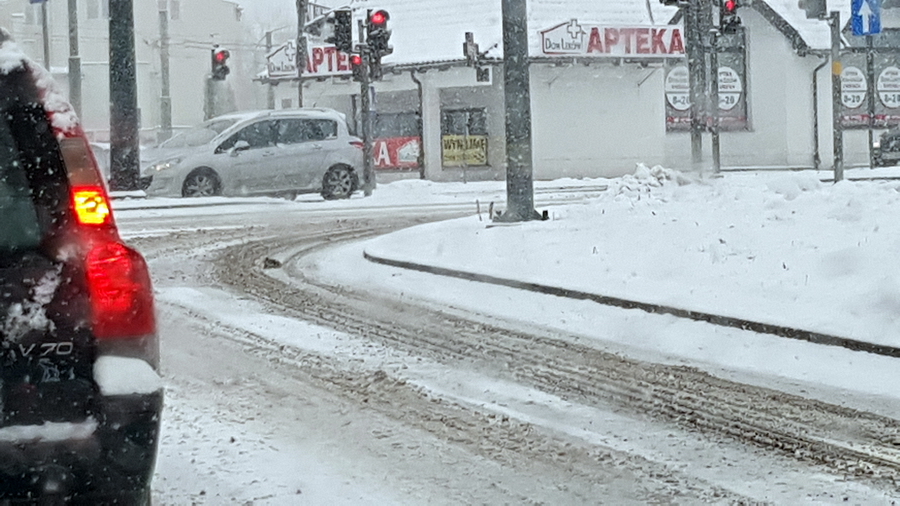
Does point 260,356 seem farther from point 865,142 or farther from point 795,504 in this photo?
point 865,142

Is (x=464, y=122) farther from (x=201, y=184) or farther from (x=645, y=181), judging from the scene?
(x=645, y=181)

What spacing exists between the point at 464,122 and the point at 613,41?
4.90 metres

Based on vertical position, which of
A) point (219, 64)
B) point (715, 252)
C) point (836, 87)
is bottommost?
point (715, 252)

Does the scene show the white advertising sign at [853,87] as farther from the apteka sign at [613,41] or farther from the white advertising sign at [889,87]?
the apteka sign at [613,41]

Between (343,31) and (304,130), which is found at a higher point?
(343,31)

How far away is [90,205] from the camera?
3.58 m

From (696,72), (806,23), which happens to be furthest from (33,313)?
(806,23)

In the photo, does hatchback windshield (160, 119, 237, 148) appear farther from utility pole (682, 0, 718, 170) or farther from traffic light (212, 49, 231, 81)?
utility pole (682, 0, 718, 170)

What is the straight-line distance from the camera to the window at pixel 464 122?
123ft

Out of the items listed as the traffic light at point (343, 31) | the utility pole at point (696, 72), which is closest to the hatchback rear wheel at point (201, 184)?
the traffic light at point (343, 31)

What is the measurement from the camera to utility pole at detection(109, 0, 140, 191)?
2519cm

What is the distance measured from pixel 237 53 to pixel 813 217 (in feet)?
275

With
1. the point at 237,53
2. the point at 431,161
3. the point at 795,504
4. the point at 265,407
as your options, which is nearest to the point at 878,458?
the point at 795,504

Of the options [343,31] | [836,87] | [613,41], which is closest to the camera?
[836,87]
